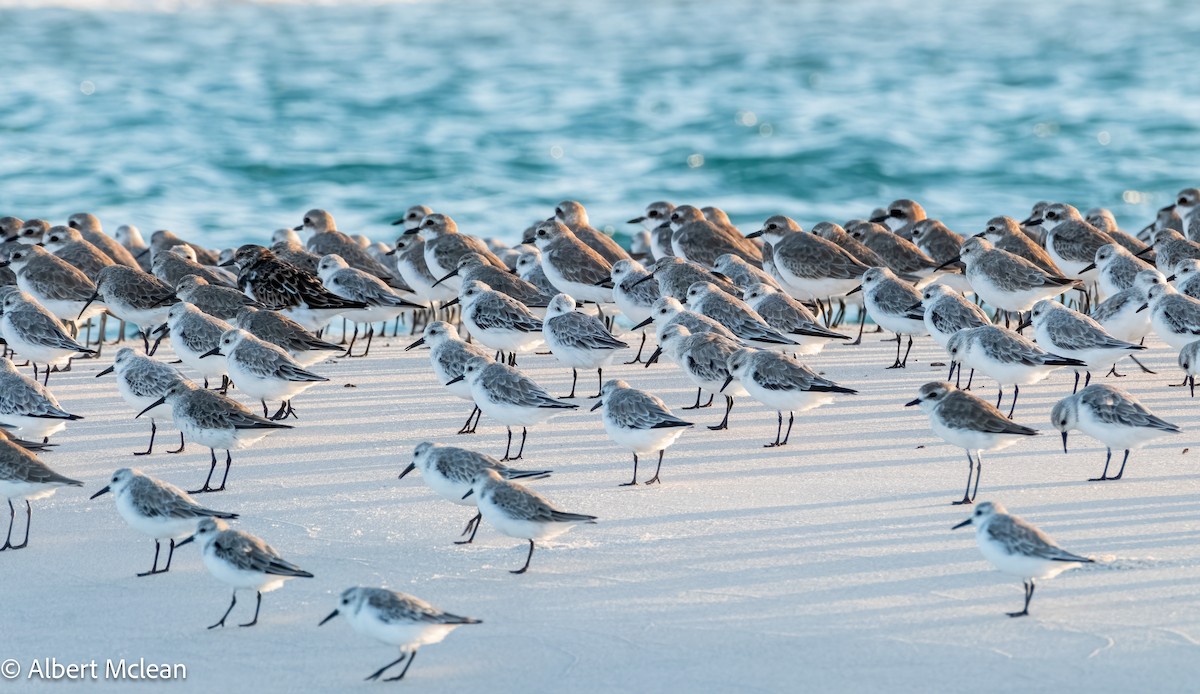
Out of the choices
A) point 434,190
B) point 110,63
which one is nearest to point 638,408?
point 434,190

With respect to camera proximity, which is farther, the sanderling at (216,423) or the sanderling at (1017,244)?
the sanderling at (1017,244)


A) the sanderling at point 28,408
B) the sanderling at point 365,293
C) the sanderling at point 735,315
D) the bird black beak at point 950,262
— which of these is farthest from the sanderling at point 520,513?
the bird black beak at point 950,262

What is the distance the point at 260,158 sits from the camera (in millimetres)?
31219

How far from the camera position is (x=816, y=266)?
1361cm

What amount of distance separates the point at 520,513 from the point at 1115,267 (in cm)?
713

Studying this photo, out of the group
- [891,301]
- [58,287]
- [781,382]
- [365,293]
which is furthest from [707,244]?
[58,287]

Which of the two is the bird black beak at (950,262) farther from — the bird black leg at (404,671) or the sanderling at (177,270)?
the bird black leg at (404,671)

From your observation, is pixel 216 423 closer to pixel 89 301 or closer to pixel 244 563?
pixel 244 563

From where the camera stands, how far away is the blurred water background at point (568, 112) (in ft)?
94.8

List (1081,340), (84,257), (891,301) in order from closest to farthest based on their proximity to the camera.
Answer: (1081,340)
(891,301)
(84,257)

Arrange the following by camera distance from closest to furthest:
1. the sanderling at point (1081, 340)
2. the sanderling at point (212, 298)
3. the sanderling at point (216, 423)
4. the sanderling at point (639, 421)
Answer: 1. the sanderling at point (639, 421)
2. the sanderling at point (216, 423)
3. the sanderling at point (1081, 340)
4. the sanderling at point (212, 298)

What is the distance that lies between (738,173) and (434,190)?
6.37m

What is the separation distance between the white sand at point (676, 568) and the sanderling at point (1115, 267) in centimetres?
203

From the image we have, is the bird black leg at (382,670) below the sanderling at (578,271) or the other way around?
the other way around
